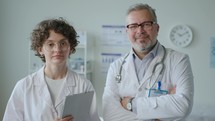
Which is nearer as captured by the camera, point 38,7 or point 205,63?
point 205,63

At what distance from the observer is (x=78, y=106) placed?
1323 mm

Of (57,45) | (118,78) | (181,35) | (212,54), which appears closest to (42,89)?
(57,45)

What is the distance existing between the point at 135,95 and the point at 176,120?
28 cm

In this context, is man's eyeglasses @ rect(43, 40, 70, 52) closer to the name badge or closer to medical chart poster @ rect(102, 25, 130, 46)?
the name badge

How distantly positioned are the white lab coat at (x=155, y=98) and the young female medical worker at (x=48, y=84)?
0.54ft

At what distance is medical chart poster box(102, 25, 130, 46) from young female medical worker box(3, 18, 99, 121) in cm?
179

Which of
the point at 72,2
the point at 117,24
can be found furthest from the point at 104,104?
the point at 72,2

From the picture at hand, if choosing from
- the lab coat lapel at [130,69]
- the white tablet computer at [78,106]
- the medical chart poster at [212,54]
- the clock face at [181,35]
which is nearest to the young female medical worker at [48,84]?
the white tablet computer at [78,106]

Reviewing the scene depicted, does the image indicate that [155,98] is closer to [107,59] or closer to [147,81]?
[147,81]

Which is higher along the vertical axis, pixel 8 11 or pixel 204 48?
pixel 8 11

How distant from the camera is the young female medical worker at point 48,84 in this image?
144 centimetres

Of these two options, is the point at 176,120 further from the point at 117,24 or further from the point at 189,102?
the point at 117,24

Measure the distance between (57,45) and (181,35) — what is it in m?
2.13

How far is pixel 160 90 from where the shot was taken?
1.50 m
